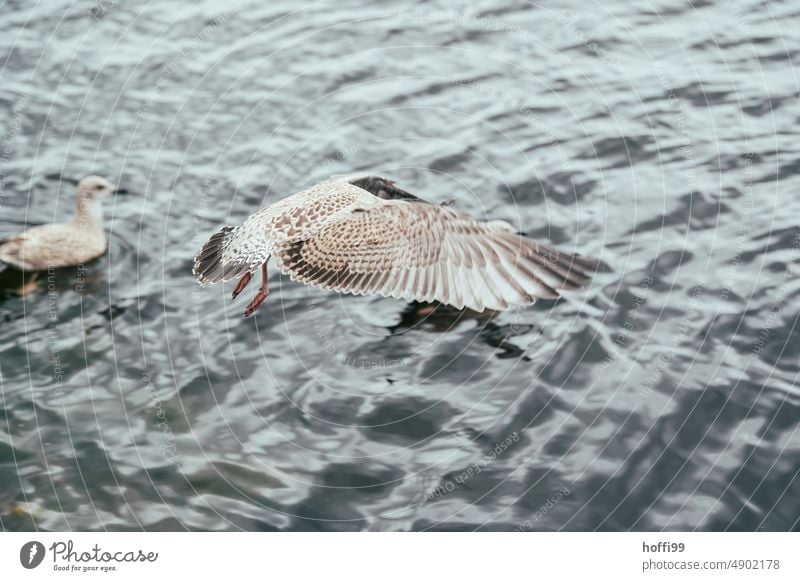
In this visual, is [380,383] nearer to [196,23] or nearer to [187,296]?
[187,296]

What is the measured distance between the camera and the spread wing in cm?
919

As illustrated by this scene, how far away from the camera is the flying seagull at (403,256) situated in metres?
9.20

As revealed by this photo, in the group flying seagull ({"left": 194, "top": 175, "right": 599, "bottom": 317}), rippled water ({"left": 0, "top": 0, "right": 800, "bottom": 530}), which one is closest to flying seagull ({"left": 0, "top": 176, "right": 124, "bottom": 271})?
rippled water ({"left": 0, "top": 0, "right": 800, "bottom": 530})

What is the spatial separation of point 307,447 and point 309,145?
456cm

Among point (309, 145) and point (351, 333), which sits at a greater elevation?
point (309, 145)
